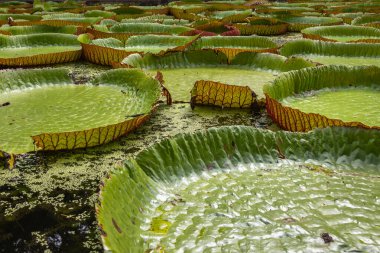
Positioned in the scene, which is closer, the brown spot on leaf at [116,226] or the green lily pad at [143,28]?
the brown spot on leaf at [116,226]

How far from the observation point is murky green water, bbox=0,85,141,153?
1.61 m

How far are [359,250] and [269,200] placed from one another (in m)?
0.25

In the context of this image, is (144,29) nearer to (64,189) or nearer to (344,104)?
(344,104)

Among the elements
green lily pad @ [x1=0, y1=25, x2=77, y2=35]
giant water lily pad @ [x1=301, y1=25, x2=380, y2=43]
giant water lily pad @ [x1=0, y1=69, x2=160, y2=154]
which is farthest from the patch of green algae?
green lily pad @ [x1=0, y1=25, x2=77, y2=35]

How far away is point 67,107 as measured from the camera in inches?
74.2

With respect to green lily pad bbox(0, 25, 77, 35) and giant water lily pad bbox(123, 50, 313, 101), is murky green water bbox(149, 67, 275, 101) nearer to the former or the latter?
giant water lily pad bbox(123, 50, 313, 101)

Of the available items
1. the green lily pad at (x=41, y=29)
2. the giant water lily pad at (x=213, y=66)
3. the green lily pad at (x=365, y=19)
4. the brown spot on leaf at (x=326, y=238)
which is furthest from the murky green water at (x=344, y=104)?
the green lily pad at (x=365, y=19)

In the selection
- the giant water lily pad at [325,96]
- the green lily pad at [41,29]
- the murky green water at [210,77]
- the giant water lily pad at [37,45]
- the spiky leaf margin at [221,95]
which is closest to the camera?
the giant water lily pad at [325,96]

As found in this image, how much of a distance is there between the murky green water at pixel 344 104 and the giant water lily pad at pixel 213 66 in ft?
1.06

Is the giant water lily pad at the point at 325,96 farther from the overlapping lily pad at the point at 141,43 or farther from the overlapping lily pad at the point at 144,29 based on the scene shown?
the overlapping lily pad at the point at 144,29

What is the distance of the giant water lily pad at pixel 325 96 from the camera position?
63.2 inches

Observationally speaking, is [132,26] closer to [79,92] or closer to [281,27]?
[281,27]

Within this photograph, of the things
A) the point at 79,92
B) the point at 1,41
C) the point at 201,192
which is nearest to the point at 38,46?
the point at 1,41

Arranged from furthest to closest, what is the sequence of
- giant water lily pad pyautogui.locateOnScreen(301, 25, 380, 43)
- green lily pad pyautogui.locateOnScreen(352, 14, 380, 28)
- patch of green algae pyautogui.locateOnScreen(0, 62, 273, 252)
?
green lily pad pyautogui.locateOnScreen(352, 14, 380, 28)
giant water lily pad pyautogui.locateOnScreen(301, 25, 380, 43)
patch of green algae pyautogui.locateOnScreen(0, 62, 273, 252)
